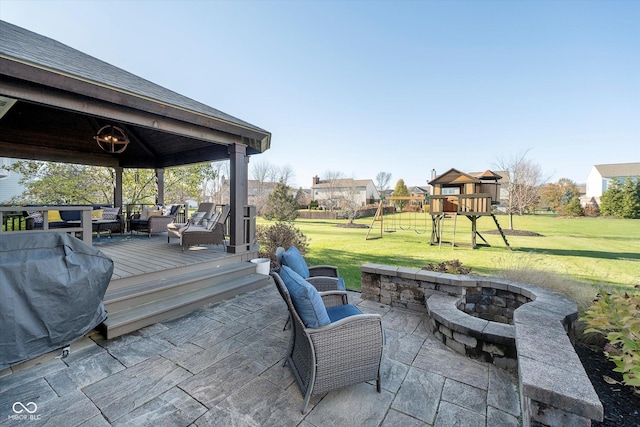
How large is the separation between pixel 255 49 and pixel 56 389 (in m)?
10.4

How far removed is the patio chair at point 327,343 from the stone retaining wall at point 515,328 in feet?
3.26

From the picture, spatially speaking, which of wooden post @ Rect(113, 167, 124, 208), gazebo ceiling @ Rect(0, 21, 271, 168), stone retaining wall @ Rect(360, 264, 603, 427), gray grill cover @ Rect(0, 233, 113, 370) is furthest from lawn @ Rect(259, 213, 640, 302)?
wooden post @ Rect(113, 167, 124, 208)

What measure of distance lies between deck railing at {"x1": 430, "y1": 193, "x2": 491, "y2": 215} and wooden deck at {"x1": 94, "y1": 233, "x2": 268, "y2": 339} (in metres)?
7.69

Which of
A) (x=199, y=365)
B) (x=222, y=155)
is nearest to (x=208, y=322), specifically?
(x=199, y=365)

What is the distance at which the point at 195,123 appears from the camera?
460 cm

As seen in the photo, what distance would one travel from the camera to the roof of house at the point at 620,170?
1822 cm

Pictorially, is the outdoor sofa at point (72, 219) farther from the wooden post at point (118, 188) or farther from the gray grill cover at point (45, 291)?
the gray grill cover at point (45, 291)

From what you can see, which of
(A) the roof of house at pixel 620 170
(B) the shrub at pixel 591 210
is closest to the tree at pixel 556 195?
(B) the shrub at pixel 591 210

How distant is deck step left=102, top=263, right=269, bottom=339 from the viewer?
3234 millimetres

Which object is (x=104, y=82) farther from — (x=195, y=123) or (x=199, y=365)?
(x=199, y=365)

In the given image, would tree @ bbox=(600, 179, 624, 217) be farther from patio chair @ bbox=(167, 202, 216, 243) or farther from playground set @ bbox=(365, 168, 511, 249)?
patio chair @ bbox=(167, 202, 216, 243)

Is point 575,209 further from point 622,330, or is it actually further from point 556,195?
point 622,330

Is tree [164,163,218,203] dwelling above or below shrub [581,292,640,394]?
above

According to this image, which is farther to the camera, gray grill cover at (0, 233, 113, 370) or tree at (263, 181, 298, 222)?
tree at (263, 181, 298, 222)
